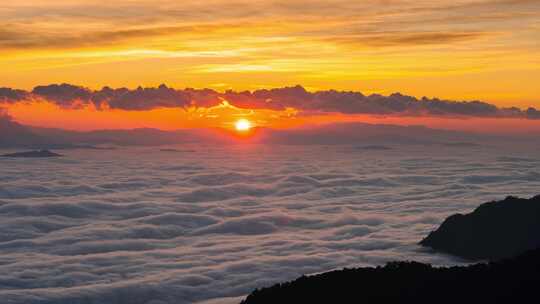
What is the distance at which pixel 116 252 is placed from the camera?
459 feet

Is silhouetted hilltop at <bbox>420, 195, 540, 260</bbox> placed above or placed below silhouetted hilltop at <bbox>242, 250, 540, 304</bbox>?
below

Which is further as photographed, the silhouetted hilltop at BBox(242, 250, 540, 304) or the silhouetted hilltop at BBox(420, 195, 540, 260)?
the silhouetted hilltop at BBox(420, 195, 540, 260)

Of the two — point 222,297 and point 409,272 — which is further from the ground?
point 409,272

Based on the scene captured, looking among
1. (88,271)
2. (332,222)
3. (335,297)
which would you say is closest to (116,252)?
(88,271)

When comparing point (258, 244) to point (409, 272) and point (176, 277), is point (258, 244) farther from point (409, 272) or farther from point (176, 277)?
point (409, 272)

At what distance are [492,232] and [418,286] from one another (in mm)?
73154

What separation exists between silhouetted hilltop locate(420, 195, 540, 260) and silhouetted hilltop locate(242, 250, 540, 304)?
5950cm

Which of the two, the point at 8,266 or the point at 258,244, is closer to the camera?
the point at 8,266

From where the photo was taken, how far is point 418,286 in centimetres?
6962

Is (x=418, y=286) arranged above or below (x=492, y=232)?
above

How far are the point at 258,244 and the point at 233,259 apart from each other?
69.0ft

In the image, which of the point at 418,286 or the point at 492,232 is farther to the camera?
the point at 492,232

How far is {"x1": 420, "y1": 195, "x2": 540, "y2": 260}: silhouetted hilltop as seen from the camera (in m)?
132

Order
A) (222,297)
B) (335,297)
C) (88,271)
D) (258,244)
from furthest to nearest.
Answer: (258,244)
(88,271)
(222,297)
(335,297)
